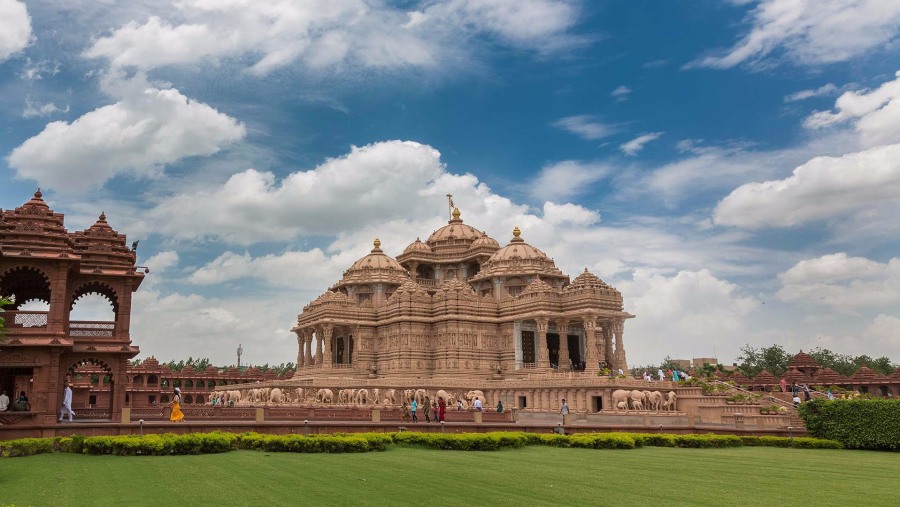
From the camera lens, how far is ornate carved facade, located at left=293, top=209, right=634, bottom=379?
4700cm

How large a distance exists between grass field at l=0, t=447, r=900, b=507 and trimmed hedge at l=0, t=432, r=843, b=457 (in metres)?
→ 0.65

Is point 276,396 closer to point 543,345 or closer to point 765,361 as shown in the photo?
point 543,345

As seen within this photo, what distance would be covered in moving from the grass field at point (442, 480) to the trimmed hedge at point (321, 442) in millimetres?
646

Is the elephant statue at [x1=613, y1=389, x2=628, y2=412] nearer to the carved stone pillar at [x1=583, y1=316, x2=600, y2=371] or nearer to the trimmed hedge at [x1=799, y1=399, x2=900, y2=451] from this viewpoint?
the carved stone pillar at [x1=583, y1=316, x2=600, y2=371]

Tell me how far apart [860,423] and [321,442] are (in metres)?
20.1

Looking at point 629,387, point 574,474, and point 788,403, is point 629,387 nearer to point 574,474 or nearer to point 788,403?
point 788,403

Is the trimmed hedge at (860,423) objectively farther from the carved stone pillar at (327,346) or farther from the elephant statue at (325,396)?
the carved stone pillar at (327,346)

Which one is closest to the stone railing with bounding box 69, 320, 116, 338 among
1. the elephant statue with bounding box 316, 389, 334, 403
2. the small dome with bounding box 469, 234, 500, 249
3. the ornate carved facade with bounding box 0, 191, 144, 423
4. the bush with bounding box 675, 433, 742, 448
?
the ornate carved facade with bounding box 0, 191, 144, 423

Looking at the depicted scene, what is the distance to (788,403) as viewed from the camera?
3566 cm

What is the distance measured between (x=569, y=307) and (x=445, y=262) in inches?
700

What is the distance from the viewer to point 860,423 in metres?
26.0

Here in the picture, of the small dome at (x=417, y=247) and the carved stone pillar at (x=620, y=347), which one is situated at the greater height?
the small dome at (x=417, y=247)

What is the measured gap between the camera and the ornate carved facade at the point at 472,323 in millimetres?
47000

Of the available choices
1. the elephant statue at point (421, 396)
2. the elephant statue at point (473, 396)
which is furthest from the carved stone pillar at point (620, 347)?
the elephant statue at point (421, 396)
